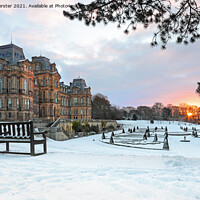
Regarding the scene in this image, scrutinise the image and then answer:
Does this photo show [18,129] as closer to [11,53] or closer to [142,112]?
[11,53]

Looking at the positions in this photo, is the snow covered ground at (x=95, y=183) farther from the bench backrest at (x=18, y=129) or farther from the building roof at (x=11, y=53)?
the building roof at (x=11, y=53)

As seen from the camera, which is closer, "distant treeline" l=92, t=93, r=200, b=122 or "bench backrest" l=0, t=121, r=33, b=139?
"bench backrest" l=0, t=121, r=33, b=139

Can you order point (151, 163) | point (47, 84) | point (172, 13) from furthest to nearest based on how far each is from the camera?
point (47, 84) < point (172, 13) < point (151, 163)

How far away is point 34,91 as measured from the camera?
140ft

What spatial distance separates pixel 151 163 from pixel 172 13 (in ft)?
17.7

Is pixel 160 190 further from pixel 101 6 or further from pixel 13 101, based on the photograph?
pixel 13 101

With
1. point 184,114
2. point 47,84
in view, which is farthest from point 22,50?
point 184,114

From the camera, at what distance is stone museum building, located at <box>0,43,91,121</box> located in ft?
103

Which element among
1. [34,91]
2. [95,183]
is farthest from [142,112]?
[95,183]

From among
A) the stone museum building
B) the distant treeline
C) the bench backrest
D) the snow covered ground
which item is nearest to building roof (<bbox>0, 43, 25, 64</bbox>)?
the stone museum building


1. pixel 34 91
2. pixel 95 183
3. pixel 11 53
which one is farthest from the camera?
pixel 34 91

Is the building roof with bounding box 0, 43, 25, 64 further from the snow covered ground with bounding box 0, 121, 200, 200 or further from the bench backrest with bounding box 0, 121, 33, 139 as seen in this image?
the snow covered ground with bounding box 0, 121, 200, 200

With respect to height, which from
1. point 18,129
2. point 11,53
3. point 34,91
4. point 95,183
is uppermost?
point 11,53

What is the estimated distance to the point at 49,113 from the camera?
44.0 meters
